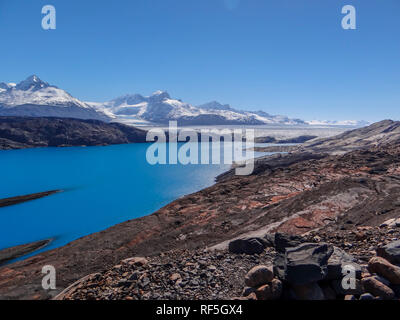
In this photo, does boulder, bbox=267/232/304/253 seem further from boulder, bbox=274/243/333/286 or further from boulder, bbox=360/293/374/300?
boulder, bbox=360/293/374/300

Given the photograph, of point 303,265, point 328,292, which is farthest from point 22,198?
point 328,292

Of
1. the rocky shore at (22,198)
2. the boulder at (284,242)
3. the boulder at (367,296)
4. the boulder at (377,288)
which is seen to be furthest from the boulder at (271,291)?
the rocky shore at (22,198)

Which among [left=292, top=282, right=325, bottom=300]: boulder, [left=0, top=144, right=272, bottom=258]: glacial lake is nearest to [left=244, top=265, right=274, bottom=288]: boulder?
[left=292, top=282, right=325, bottom=300]: boulder

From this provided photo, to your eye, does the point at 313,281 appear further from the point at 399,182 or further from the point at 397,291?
the point at 399,182

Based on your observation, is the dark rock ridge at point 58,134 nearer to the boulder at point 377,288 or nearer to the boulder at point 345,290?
the boulder at point 345,290

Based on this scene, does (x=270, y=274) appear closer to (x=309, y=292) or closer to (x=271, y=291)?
(x=271, y=291)
